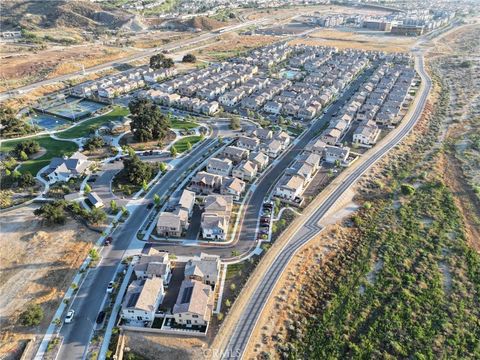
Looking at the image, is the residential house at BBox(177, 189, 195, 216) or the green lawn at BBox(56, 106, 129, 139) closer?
the residential house at BBox(177, 189, 195, 216)

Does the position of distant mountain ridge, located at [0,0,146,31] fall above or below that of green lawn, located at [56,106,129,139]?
above

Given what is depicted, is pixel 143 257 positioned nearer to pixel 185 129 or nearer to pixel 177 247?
pixel 177 247

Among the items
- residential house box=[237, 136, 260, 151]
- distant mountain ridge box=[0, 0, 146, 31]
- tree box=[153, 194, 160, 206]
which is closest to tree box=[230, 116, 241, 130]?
residential house box=[237, 136, 260, 151]

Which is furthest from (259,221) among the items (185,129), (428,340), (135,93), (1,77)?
(1,77)

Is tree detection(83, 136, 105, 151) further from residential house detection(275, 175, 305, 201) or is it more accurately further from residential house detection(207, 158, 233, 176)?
residential house detection(275, 175, 305, 201)

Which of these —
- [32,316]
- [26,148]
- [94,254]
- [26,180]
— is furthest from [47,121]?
[32,316]

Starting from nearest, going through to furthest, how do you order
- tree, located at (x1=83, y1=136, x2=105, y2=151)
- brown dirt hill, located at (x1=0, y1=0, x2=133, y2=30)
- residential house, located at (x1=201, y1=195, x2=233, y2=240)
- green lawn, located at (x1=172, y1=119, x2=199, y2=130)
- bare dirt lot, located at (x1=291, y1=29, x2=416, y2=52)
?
1. residential house, located at (x1=201, y1=195, x2=233, y2=240)
2. tree, located at (x1=83, y1=136, x2=105, y2=151)
3. green lawn, located at (x1=172, y1=119, x2=199, y2=130)
4. bare dirt lot, located at (x1=291, y1=29, x2=416, y2=52)
5. brown dirt hill, located at (x1=0, y1=0, x2=133, y2=30)

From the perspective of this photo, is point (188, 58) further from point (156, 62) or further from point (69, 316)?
point (69, 316)
